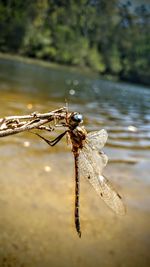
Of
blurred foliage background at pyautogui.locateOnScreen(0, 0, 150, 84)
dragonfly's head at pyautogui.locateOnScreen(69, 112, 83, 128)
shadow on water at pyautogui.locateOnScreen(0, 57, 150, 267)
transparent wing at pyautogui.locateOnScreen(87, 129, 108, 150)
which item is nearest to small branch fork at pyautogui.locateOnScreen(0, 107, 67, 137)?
dragonfly's head at pyautogui.locateOnScreen(69, 112, 83, 128)

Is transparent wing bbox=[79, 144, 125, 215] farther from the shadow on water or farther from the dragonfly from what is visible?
the shadow on water

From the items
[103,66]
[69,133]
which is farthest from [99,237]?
[103,66]

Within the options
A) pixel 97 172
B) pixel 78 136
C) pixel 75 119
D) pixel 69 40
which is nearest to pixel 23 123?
pixel 75 119

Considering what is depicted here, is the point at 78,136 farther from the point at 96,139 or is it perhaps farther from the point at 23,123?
the point at 23,123

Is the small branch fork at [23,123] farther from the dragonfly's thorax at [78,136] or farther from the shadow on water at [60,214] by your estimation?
the shadow on water at [60,214]

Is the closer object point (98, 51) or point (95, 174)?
point (95, 174)

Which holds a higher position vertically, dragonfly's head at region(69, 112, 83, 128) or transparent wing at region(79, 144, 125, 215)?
dragonfly's head at region(69, 112, 83, 128)

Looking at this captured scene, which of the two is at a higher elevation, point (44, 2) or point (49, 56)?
point (44, 2)

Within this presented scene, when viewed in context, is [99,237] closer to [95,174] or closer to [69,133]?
[95,174]
